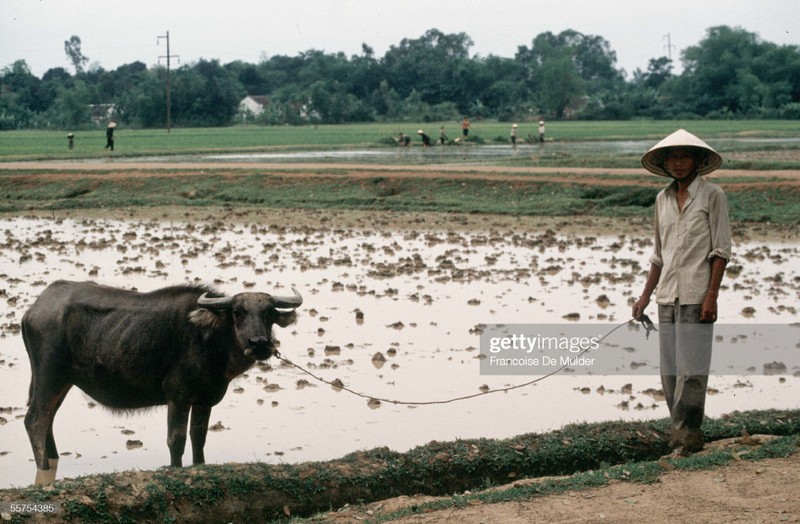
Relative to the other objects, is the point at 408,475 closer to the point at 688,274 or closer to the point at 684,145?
the point at 688,274

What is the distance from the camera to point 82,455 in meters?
7.08

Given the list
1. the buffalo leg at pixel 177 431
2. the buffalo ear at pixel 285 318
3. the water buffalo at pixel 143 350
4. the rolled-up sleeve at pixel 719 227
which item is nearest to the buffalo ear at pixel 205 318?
the water buffalo at pixel 143 350

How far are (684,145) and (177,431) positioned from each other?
3432mm

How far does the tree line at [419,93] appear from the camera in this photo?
76.2 metres

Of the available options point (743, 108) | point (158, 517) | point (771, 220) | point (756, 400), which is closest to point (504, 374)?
point (756, 400)

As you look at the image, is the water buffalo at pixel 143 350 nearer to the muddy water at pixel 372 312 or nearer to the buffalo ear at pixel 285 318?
the buffalo ear at pixel 285 318

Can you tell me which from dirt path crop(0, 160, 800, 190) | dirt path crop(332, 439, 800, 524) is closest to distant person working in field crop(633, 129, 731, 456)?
dirt path crop(332, 439, 800, 524)

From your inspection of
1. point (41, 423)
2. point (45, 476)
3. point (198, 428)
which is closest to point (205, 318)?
point (198, 428)

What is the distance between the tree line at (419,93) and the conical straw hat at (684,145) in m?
70.5

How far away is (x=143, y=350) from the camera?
21.8ft

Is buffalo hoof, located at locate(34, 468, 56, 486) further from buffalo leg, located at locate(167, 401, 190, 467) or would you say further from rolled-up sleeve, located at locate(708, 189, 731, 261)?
rolled-up sleeve, located at locate(708, 189, 731, 261)

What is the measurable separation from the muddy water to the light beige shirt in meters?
1.88

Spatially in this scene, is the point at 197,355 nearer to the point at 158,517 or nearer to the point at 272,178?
the point at 158,517

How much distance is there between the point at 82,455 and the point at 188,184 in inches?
775
